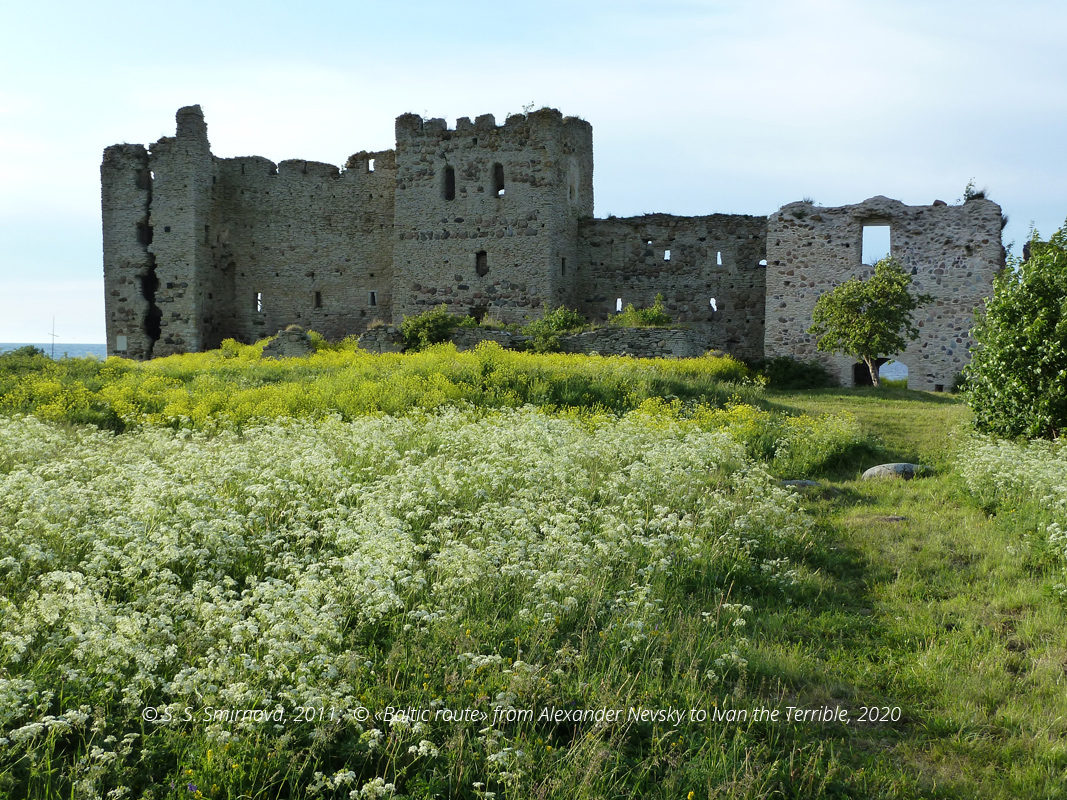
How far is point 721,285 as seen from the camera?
83.7 feet

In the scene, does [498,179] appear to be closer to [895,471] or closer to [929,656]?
[895,471]

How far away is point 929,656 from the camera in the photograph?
17.1 feet

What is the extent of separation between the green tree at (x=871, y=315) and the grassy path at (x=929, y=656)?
43.8 feet

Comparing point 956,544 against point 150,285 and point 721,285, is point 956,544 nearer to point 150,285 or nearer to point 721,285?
point 721,285

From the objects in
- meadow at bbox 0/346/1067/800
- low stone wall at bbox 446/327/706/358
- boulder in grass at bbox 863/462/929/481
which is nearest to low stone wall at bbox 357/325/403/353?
low stone wall at bbox 446/327/706/358

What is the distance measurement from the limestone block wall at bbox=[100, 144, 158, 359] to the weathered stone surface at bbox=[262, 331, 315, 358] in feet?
23.0

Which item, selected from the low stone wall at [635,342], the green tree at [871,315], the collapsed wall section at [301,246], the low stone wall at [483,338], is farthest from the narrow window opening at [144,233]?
the green tree at [871,315]

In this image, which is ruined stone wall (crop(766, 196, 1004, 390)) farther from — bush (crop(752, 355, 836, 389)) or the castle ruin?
bush (crop(752, 355, 836, 389))

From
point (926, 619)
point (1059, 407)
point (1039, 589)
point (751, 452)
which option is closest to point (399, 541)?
point (926, 619)

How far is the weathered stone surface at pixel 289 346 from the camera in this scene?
22.3m

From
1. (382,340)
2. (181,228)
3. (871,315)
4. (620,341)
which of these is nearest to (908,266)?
(871,315)

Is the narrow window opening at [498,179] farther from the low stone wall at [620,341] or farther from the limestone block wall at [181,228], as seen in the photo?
the limestone block wall at [181,228]

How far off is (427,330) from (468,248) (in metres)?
4.07

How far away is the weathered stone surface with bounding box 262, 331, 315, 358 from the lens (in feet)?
73.2
